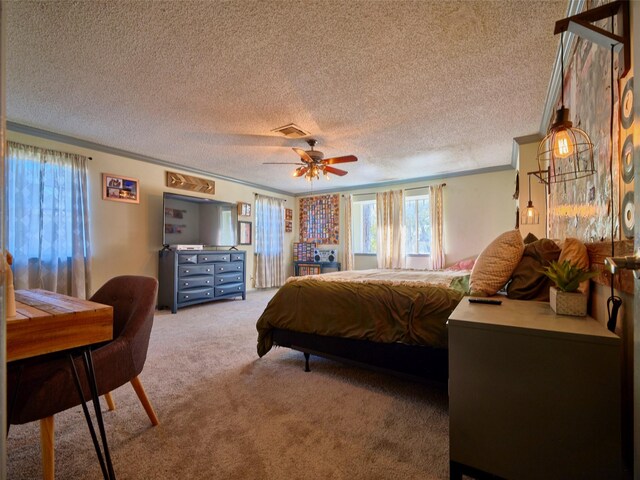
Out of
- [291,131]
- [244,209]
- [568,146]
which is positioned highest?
[291,131]

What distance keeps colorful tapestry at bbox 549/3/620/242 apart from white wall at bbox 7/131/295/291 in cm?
515

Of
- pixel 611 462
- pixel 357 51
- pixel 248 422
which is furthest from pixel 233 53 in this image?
pixel 611 462

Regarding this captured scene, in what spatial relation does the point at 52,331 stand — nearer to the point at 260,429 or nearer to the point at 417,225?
the point at 260,429

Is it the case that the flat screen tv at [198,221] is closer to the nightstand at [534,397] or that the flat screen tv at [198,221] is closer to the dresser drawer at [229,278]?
the dresser drawer at [229,278]

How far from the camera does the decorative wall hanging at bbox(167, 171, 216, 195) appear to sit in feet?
16.1

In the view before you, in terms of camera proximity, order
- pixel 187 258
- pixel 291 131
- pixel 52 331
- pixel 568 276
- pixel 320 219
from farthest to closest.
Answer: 1. pixel 320 219
2. pixel 187 258
3. pixel 291 131
4. pixel 568 276
5. pixel 52 331

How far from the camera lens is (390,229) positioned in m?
6.16

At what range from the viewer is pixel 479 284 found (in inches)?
69.0

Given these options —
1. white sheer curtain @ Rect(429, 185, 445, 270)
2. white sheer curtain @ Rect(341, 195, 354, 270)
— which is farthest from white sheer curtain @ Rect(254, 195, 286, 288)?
white sheer curtain @ Rect(429, 185, 445, 270)

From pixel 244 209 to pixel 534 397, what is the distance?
5771mm

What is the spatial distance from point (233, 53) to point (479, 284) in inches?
89.7

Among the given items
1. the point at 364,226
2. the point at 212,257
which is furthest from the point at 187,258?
the point at 364,226

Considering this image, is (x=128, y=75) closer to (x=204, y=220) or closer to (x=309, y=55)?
(x=309, y=55)

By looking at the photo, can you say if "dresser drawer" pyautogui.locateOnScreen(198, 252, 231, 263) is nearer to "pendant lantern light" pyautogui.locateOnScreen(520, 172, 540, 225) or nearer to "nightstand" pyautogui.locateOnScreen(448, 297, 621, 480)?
"nightstand" pyautogui.locateOnScreen(448, 297, 621, 480)
